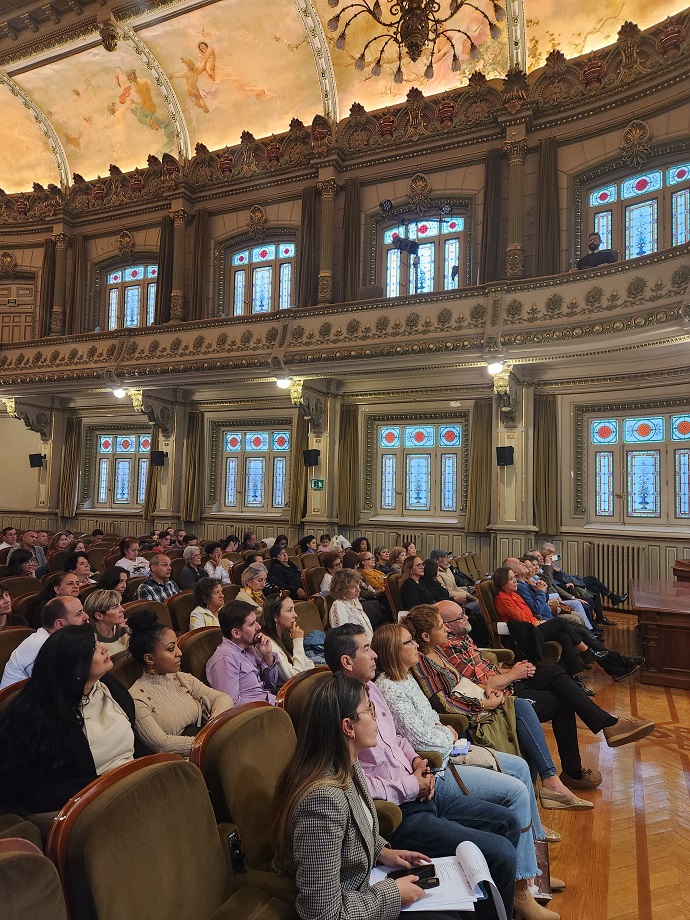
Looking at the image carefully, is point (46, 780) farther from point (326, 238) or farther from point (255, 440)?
point (255, 440)

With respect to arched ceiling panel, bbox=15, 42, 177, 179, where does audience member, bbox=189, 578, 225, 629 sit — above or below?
below

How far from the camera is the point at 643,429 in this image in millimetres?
8312

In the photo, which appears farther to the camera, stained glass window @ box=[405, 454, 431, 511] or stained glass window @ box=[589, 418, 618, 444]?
stained glass window @ box=[405, 454, 431, 511]

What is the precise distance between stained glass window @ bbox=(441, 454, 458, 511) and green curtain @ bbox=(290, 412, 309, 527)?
215cm

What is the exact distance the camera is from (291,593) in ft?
19.3

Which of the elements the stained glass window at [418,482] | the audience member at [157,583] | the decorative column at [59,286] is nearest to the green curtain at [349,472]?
the stained glass window at [418,482]

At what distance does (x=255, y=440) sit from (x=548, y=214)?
19.2 ft

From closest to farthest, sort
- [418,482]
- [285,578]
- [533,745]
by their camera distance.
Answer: [533,745] < [285,578] < [418,482]

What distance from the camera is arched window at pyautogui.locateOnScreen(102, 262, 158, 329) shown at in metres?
12.1

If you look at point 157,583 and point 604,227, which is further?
point 604,227

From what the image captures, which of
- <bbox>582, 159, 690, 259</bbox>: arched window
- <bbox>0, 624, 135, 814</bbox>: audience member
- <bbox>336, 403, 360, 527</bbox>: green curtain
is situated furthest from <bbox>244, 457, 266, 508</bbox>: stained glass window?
<bbox>0, 624, 135, 814</bbox>: audience member

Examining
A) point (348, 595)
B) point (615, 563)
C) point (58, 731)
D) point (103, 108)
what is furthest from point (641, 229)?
point (103, 108)

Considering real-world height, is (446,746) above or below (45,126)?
below

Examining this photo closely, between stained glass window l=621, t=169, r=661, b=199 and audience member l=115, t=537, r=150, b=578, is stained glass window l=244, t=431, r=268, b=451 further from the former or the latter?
stained glass window l=621, t=169, r=661, b=199
